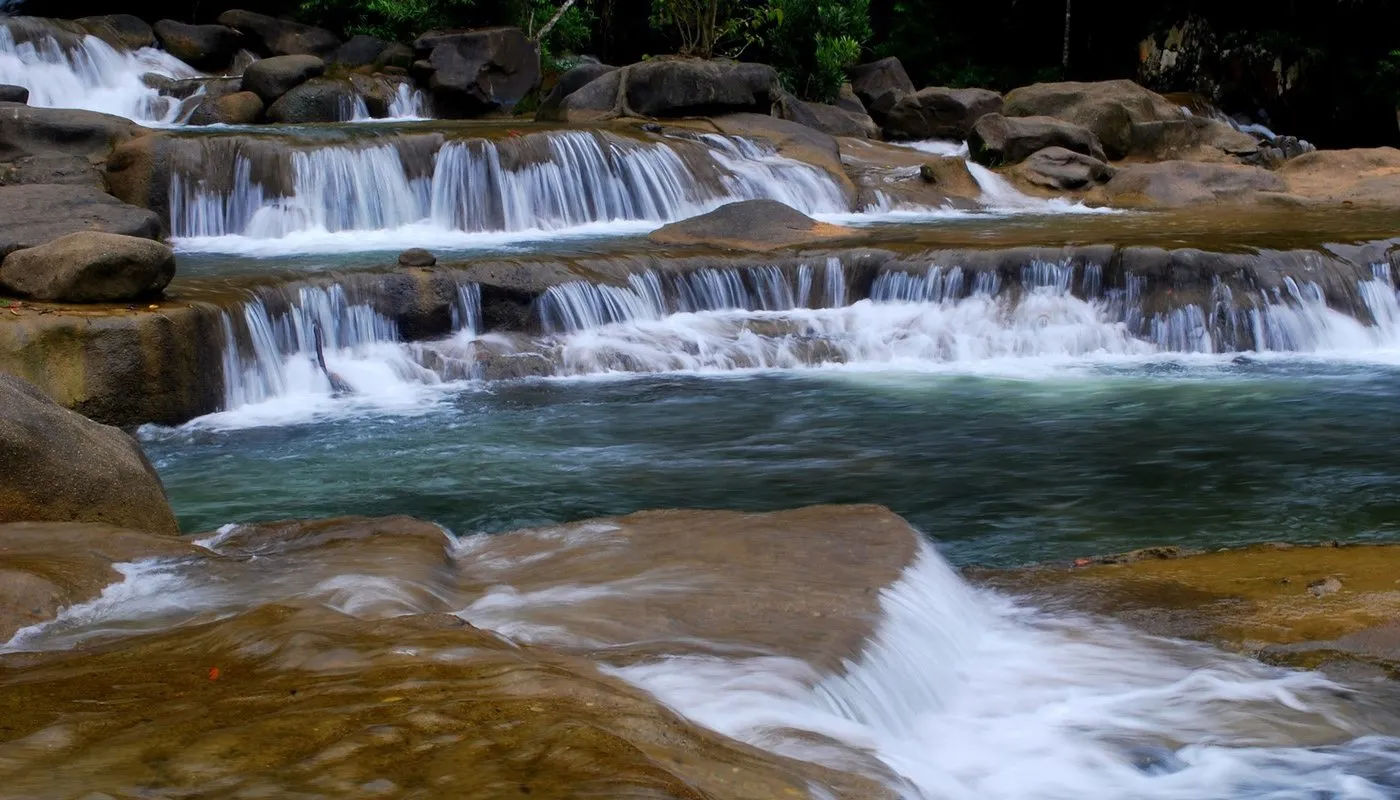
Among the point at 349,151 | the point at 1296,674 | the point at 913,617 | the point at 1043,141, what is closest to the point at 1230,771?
the point at 1296,674

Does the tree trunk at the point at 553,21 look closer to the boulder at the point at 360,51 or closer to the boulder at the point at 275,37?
the boulder at the point at 360,51

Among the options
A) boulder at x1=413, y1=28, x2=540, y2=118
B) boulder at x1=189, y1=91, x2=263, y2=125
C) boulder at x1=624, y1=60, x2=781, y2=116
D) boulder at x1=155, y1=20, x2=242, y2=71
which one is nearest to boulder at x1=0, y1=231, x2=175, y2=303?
boulder at x1=624, y1=60, x2=781, y2=116

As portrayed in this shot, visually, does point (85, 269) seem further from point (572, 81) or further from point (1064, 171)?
point (572, 81)

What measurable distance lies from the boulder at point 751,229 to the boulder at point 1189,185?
497 cm

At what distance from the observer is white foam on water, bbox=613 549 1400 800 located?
419 cm

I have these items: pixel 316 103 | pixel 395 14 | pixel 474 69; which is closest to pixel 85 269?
pixel 316 103

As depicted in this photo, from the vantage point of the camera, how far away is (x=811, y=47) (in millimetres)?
24500

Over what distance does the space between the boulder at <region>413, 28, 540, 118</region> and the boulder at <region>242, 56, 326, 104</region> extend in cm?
184

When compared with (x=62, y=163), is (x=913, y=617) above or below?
below

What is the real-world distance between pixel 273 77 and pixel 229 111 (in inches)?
32.0

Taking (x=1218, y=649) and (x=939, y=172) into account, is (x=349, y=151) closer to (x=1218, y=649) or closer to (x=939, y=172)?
(x=939, y=172)

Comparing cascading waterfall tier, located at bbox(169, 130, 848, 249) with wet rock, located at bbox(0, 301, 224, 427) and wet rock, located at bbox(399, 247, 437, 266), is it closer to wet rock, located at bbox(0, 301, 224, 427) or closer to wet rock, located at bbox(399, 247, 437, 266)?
wet rock, located at bbox(399, 247, 437, 266)

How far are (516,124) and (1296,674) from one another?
1495 centimetres

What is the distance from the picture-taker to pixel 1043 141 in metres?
19.9
